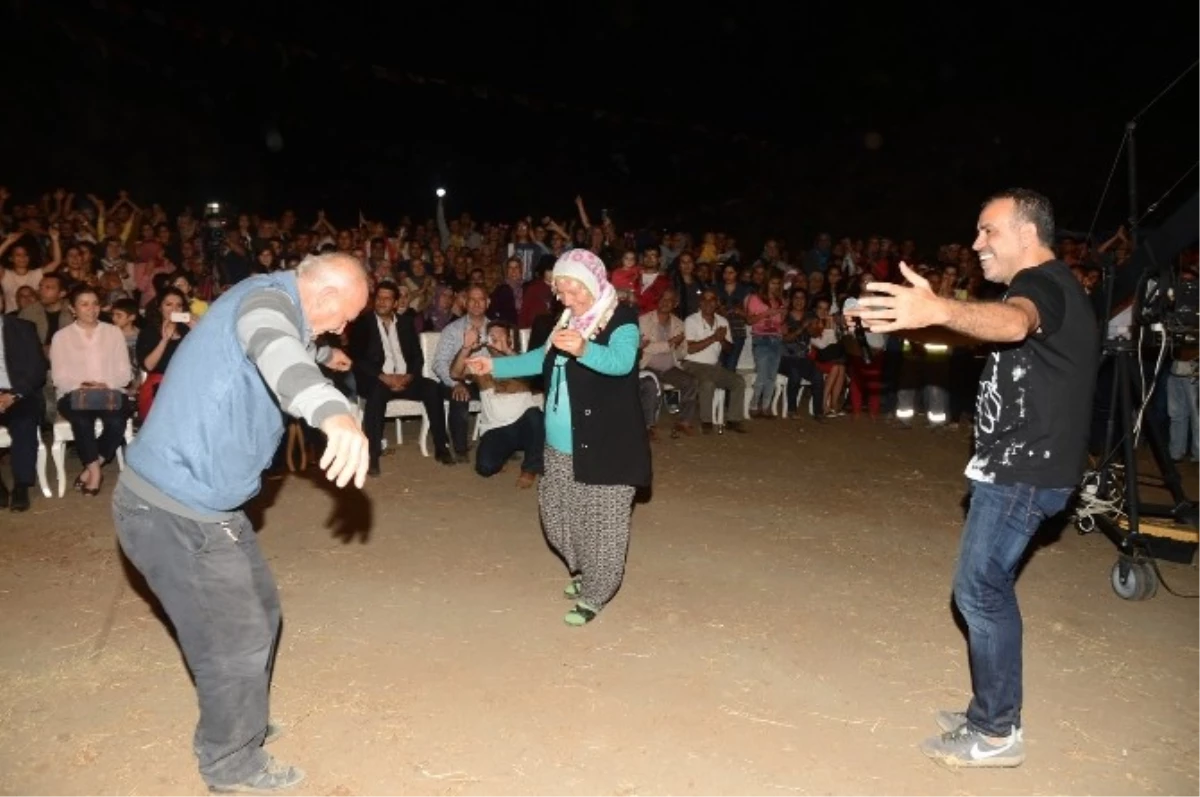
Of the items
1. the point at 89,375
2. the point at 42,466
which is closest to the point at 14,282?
the point at 89,375

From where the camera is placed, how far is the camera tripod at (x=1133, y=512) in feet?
16.5

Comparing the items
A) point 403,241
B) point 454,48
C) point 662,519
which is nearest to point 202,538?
point 662,519

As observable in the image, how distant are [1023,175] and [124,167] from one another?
70.1 feet

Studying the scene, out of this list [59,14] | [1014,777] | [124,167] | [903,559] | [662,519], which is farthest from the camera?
[124,167]

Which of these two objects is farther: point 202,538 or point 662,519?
point 662,519

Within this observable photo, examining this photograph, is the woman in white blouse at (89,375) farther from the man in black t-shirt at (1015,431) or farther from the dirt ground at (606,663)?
the man in black t-shirt at (1015,431)

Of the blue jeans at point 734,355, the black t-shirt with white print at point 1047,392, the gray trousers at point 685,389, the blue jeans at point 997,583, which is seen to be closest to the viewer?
the black t-shirt with white print at point 1047,392

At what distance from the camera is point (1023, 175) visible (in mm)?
21688

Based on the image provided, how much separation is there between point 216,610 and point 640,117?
1807 cm

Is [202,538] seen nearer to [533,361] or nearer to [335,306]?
[335,306]

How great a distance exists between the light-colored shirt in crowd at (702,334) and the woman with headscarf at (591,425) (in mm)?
5735

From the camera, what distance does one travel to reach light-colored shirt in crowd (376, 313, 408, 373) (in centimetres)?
844

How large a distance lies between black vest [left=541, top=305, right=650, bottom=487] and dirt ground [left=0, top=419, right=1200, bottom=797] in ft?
2.89

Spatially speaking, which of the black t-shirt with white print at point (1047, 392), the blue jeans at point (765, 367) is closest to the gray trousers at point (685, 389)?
the blue jeans at point (765, 367)
